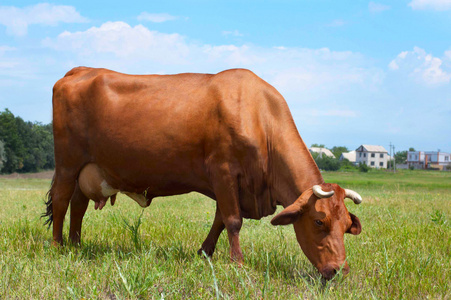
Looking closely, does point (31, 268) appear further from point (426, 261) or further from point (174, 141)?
point (426, 261)

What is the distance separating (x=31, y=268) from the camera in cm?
438

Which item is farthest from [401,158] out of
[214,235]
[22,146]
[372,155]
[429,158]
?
[214,235]

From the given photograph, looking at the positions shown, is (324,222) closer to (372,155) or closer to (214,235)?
(214,235)

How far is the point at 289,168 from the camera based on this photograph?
15.2 ft

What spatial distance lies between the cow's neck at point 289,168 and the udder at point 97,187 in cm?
182

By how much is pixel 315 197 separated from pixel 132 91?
2761 mm

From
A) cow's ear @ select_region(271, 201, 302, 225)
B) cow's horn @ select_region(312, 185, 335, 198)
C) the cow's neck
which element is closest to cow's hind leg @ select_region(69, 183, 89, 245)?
the cow's neck

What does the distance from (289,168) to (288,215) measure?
2.17ft

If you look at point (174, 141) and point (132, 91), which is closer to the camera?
point (174, 141)

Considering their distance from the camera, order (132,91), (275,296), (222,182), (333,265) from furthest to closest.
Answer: (132,91)
(222,182)
(333,265)
(275,296)

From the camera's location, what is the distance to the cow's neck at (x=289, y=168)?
457 centimetres

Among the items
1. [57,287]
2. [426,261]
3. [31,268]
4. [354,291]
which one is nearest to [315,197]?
[354,291]

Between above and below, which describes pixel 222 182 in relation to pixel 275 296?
above

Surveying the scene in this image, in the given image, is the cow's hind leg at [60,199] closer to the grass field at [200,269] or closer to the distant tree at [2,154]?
the grass field at [200,269]
